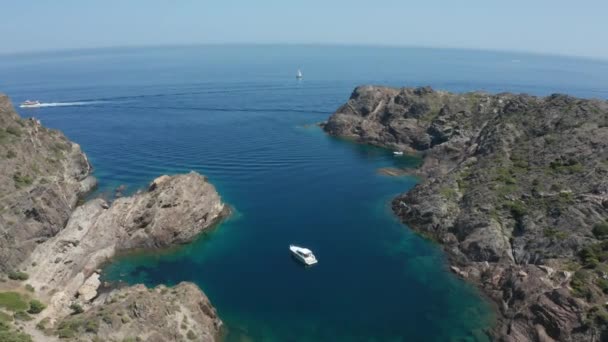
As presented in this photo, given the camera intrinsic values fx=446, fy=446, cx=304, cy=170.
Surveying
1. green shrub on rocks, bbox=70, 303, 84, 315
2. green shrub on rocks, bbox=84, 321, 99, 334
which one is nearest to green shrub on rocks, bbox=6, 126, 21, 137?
green shrub on rocks, bbox=70, 303, 84, 315

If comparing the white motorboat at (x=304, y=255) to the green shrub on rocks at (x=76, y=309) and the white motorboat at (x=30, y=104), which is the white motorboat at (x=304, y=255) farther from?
the white motorboat at (x=30, y=104)

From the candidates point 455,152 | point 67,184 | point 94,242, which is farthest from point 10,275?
point 455,152

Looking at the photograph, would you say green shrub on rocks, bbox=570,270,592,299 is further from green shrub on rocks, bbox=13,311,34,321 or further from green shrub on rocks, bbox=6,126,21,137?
green shrub on rocks, bbox=6,126,21,137

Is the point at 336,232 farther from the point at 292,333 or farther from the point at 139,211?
the point at 139,211

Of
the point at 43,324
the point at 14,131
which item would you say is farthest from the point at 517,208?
the point at 14,131

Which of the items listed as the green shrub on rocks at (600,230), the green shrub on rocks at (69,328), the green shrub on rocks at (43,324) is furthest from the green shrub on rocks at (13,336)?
the green shrub on rocks at (600,230)

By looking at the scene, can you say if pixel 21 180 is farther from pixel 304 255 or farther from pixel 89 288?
pixel 304 255
